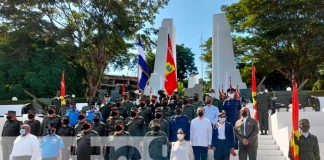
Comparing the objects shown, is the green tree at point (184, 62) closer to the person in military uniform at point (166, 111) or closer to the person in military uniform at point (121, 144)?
the person in military uniform at point (166, 111)

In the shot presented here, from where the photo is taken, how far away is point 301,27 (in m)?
35.0

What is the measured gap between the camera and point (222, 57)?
27172 millimetres

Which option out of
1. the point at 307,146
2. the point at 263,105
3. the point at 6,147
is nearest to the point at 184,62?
the point at 263,105

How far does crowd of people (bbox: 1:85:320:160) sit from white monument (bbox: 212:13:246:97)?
1406 cm

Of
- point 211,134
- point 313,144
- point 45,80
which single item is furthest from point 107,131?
point 45,80

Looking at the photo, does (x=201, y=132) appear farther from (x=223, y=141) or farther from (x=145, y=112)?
(x=145, y=112)

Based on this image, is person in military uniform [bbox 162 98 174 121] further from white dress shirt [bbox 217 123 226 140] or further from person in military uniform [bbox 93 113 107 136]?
person in military uniform [bbox 93 113 107 136]

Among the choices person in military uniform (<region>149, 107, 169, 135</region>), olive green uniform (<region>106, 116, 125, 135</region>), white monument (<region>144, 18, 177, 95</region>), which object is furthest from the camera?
white monument (<region>144, 18, 177, 95</region>)

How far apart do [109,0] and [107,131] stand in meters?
27.8

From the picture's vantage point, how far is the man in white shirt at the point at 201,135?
10.4m

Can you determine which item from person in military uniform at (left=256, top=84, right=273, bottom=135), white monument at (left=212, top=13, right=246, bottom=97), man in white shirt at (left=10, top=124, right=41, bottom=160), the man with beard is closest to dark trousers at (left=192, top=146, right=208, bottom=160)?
the man with beard

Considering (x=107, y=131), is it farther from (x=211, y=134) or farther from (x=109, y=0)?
(x=109, y=0)

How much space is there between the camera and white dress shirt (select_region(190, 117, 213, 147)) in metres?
10.3

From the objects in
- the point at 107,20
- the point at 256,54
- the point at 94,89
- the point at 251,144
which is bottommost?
the point at 251,144
